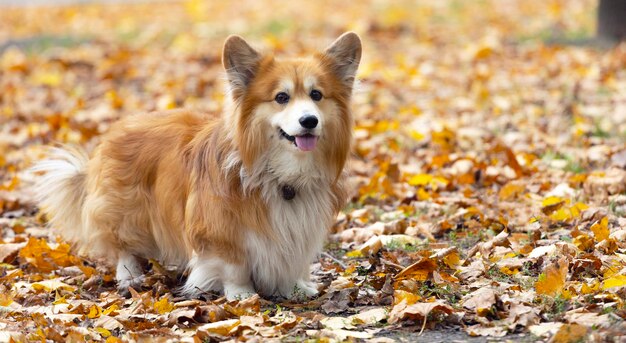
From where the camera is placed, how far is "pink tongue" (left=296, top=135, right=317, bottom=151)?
165 inches

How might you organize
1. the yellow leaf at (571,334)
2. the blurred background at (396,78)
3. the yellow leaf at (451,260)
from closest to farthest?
the yellow leaf at (571,334) < the yellow leaf at (451,260) < the blurred background at (396,78)

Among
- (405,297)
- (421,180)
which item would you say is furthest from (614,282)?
(421,180)

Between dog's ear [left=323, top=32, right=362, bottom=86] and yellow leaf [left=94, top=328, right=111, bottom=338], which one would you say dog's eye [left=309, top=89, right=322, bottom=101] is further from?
yellow leaf [left=94, top=328, right=111, bottom=338]

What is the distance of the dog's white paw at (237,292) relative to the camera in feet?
14.3

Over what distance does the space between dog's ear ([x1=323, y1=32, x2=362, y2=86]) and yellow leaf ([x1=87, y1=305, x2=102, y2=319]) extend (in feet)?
5.51

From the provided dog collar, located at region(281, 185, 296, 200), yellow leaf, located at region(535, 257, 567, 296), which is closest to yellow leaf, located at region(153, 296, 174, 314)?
dog collar, located at region(281, 185, 296, 200)

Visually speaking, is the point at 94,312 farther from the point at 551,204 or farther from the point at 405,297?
the point at 551,204

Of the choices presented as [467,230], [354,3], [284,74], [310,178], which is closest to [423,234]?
[467,230]

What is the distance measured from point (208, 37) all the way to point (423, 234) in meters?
8.83

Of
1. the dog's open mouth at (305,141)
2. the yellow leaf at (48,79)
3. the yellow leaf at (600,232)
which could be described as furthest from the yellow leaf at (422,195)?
the yellow leaf at (48,79)

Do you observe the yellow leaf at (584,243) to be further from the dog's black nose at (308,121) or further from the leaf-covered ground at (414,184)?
the dog's black nose at (308,121)

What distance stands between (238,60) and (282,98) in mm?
306

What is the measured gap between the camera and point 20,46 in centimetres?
1259

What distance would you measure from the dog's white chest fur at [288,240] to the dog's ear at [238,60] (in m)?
0.56
